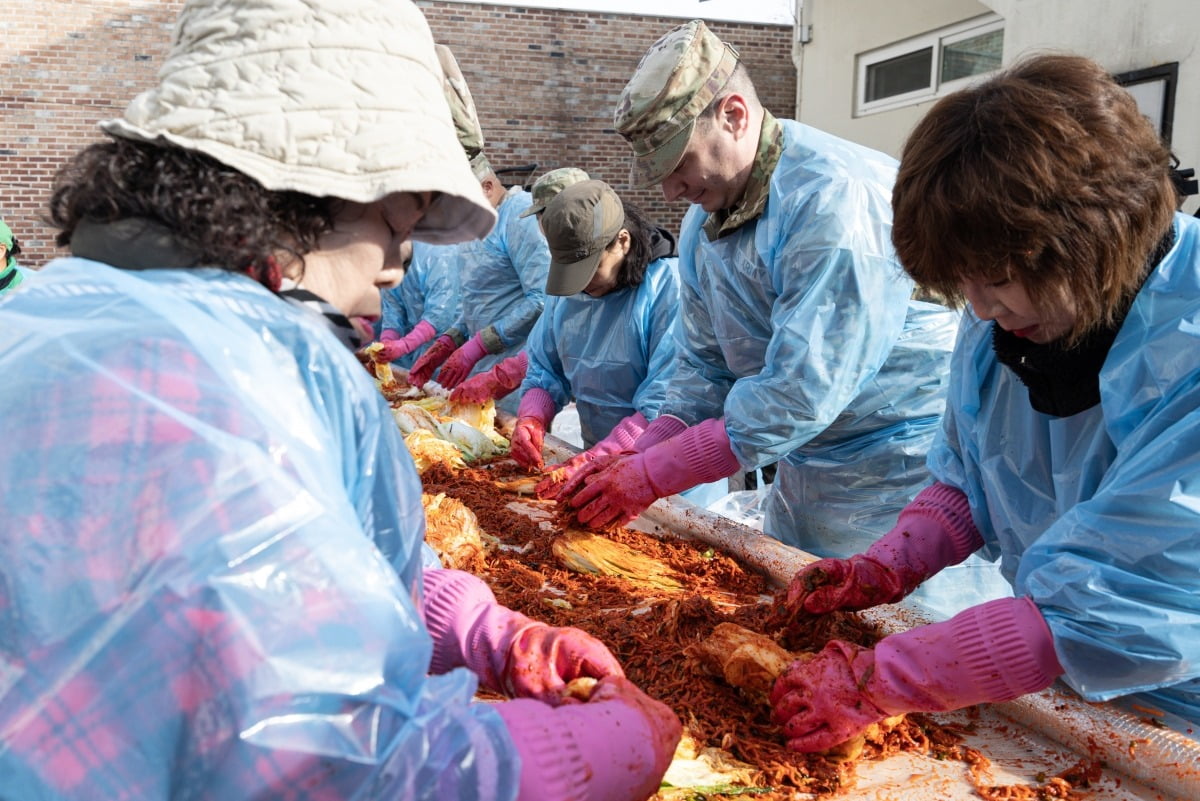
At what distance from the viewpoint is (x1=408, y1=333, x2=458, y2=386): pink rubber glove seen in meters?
6.72

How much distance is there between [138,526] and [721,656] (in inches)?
52.5

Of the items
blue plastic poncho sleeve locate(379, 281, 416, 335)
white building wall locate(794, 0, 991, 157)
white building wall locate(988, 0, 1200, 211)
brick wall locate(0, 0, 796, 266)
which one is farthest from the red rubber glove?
brick wall locate(0, 0, 796, 266)

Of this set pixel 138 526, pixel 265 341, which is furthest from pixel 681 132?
pixel 138 526

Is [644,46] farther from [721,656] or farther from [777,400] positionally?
[721,656]

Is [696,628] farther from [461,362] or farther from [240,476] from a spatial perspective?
[461,362]

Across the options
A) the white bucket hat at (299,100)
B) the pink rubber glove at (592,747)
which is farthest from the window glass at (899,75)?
the pink rubber glove at (592,747)

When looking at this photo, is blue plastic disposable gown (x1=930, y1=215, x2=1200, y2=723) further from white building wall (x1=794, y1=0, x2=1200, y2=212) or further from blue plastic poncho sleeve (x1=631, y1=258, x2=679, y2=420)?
blue plastic poncho sleeve (x1=631, y1=258, x2=679, y2=420)

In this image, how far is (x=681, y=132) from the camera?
2.78 m

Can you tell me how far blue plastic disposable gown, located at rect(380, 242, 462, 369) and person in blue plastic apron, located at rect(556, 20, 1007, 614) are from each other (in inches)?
184

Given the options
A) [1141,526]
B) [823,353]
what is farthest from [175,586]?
[823,353]

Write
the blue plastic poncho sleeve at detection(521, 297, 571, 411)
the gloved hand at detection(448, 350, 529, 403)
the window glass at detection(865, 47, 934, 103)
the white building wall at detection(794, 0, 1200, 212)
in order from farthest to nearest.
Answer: the window glass at detection(865, 47, 934, 103)
the white building wall at detection(794, 0, 1200, 212)
the gloved hand at detection(448, 350, 529, 403)
the blue plastic poncho sleeve at detection(521, 297, 571, 411)

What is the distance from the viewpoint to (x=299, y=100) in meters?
1.05

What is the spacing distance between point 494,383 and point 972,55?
6.96m

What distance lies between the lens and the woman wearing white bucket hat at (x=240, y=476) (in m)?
0.84
